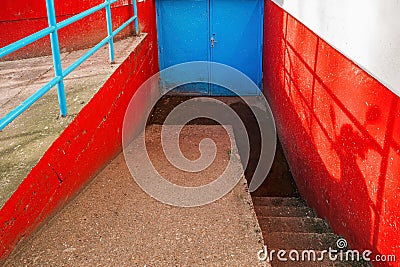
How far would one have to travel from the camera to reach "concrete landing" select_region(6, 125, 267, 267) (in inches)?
94.6

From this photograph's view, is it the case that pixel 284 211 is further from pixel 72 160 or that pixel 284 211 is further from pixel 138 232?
pixel 72 160

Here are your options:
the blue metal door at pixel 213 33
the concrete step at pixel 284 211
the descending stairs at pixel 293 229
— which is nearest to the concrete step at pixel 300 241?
the descending stairs at pixel 293 229

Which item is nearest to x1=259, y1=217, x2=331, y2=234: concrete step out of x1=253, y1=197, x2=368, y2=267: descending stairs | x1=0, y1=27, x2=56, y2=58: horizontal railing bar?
x1=253, y1=197, x2=368, y2=267: descending stairs

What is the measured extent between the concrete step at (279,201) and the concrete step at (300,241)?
1.14m

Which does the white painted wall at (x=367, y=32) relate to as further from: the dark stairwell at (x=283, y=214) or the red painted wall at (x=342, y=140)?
the dark stairwell at (x=283, y=214)

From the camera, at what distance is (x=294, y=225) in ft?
11.4

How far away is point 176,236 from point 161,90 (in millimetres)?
5068

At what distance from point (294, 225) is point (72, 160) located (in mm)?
1760

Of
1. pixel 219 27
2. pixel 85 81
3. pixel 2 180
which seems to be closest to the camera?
pixel 2 180

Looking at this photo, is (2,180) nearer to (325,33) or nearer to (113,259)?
(113,259)

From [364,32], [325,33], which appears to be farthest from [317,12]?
[364,32]

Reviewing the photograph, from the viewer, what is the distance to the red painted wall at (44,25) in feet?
13.3

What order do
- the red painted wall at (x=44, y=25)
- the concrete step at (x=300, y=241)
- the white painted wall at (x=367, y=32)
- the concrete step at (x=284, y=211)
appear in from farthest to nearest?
the red painted wall at (x=44, y=25)
the concrete step at (x=284, y=211)
the concrete step at (x=300, y=241)
the white painted wall at (x=367, y=32)

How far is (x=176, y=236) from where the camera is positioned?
265cm
